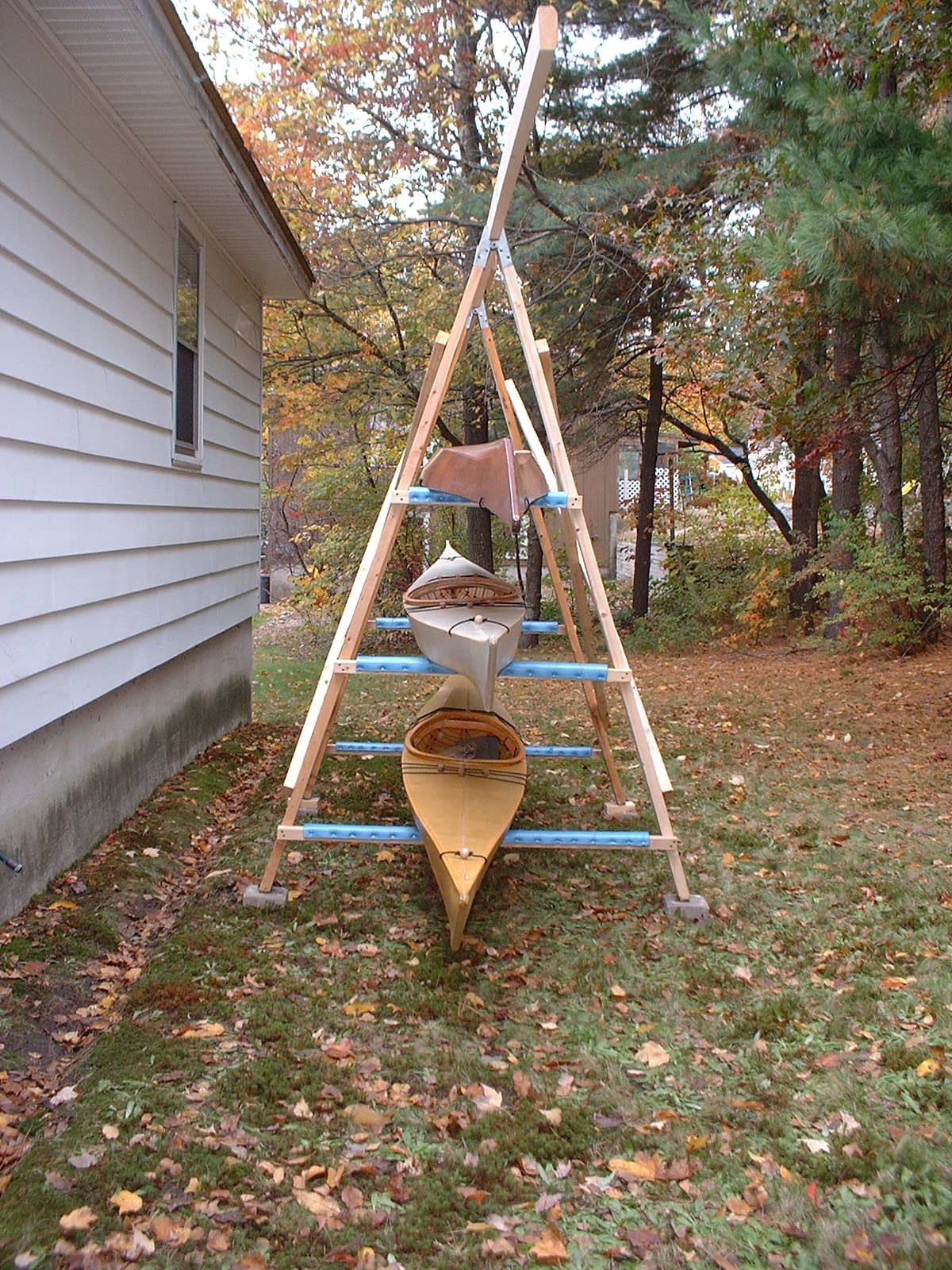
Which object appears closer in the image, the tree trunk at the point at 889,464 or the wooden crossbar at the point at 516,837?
the wooden crossbar at the point at 516,837

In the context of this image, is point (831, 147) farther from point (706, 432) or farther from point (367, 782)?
point (706, 432)

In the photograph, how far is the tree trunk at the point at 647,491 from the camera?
Answer: 17391 millimetres

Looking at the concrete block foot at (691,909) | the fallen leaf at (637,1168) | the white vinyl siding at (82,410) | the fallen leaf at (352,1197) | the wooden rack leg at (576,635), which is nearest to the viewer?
the fallen leaf at (352,1197)

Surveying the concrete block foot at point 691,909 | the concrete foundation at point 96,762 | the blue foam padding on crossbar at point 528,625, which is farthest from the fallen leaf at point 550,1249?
the blue foam padding on crossbar at point 528,625

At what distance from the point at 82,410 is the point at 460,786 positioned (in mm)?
2739

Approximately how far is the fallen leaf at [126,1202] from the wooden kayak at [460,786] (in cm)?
179

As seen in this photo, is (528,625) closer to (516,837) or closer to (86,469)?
(516,837)

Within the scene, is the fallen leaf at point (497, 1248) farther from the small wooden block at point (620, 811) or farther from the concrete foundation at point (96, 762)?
the small wooden block at point (620, 811)

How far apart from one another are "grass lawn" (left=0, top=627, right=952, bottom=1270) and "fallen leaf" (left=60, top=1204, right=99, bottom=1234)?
0.01 m

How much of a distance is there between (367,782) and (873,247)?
511 centimetres

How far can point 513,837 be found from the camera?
17.1ft

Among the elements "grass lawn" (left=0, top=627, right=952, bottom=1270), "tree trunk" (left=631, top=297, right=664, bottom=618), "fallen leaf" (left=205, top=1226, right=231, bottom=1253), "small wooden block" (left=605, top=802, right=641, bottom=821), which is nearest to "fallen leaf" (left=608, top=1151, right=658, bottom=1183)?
"grass lawn" (left=0, top=627, right=952, bottom=1270)

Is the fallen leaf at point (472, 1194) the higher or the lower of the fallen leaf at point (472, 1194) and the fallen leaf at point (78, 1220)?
the lower

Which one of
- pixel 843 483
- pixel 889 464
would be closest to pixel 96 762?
pixel 889 464
